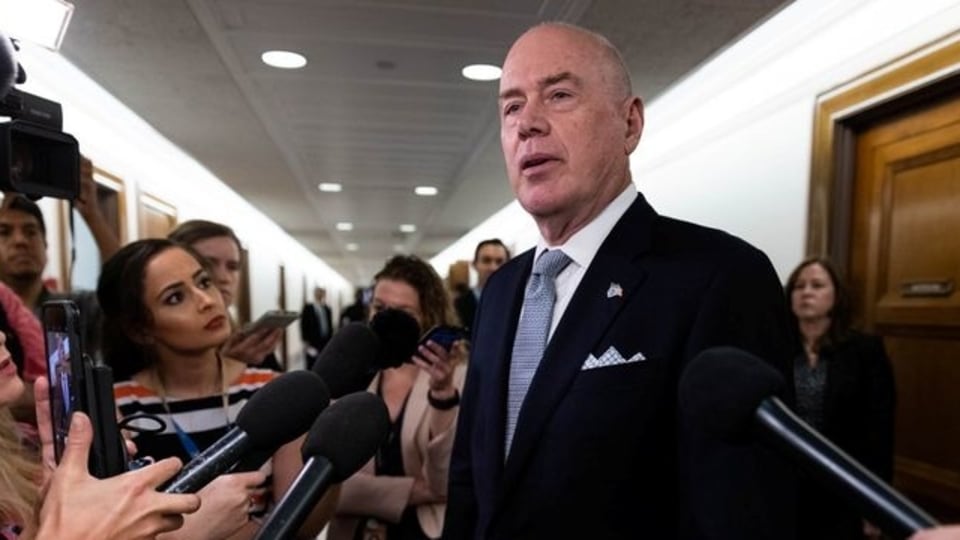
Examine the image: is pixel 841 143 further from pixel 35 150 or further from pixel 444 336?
pixel 35 150

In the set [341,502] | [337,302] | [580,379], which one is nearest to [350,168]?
[341,502]

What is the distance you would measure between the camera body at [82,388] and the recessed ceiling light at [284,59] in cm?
216

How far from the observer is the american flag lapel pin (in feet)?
3.03

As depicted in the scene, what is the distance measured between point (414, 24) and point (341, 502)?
5.28ft

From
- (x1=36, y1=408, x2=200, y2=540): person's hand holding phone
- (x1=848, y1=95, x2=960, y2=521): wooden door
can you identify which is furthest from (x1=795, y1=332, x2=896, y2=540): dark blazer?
(x1=36, y1=408, x2=200, y2=540): person's hand holding phone

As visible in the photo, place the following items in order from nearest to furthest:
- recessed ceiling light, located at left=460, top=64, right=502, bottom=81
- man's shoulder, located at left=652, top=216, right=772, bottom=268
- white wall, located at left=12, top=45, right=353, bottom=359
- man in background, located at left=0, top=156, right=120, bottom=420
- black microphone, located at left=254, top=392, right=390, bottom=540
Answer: black microphone, located at left=254, top=392, right=390, bottom=540, man's shoulder, located at left=652, top=216, right=772, bottom=268, man in background, located at left=0, top=156, right=120, bottom=420, recessed ceiling light, located at left=460, top=64, right=502, bottom=81, white wall, located at left=12, top=45, right=353, bottom=359

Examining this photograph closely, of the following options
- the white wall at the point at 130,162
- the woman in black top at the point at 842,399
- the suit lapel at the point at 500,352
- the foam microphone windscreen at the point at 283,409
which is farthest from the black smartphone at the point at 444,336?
the white wall at the point at 130,162

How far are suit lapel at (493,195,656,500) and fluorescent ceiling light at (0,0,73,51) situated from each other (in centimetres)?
170

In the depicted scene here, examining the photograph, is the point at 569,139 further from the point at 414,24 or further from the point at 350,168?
the point at 350,168

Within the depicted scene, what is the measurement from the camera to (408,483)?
1.57m

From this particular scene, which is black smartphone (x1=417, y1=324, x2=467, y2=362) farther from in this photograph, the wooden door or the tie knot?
the wooden door

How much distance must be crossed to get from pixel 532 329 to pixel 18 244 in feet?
6.14

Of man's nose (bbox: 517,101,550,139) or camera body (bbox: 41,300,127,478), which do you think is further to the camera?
man's nose (bbox: 517,101,550,139)

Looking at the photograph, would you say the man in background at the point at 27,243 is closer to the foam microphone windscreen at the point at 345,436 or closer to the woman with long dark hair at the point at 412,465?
the woman with long dark hair at the point at 412,465
